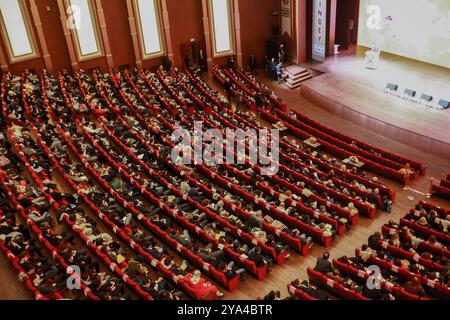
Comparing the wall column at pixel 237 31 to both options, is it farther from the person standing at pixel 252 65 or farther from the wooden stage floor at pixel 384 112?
the wooden stage floor at pixel 384 112

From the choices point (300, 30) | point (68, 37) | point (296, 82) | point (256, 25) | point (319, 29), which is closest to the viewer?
point (68, 37)

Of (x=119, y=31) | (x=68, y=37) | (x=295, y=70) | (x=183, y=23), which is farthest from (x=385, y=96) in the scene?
(x=68, y=37)

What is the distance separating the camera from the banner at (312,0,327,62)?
1880 cm

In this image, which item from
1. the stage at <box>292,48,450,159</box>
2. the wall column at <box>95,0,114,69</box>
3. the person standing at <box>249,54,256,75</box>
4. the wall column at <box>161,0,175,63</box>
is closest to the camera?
the stage at <box>292,48,450,159</box>

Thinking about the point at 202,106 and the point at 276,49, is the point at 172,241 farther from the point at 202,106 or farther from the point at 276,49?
the point at 276,49

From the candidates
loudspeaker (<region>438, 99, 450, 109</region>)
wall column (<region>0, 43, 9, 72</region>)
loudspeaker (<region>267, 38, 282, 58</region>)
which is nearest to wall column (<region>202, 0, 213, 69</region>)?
loudspeaker (<region>267, 38, 282, 58</region>)

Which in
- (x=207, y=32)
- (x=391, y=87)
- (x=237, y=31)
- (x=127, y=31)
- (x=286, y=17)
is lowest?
(x=391, y=87)

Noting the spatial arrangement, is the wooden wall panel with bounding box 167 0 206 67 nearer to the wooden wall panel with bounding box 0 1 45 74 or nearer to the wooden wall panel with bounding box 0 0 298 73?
the wooden wall panel with bounding box 0 0 298 73

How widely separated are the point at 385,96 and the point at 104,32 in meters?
10.7

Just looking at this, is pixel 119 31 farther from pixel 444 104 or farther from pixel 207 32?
pixel 444 104

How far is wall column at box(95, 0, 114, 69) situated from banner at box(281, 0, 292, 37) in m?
7.34

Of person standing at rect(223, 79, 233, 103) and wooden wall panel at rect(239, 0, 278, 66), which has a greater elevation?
wooden wall panel at rect(239, 0, 278, 66)

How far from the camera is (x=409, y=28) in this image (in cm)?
1747

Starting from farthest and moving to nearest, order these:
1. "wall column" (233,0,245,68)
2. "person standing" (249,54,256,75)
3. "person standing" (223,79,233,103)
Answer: "person standing" (249,54,256,75) < "wall column" (233,0,245,68) < "person standing" (223,79,233,103)
